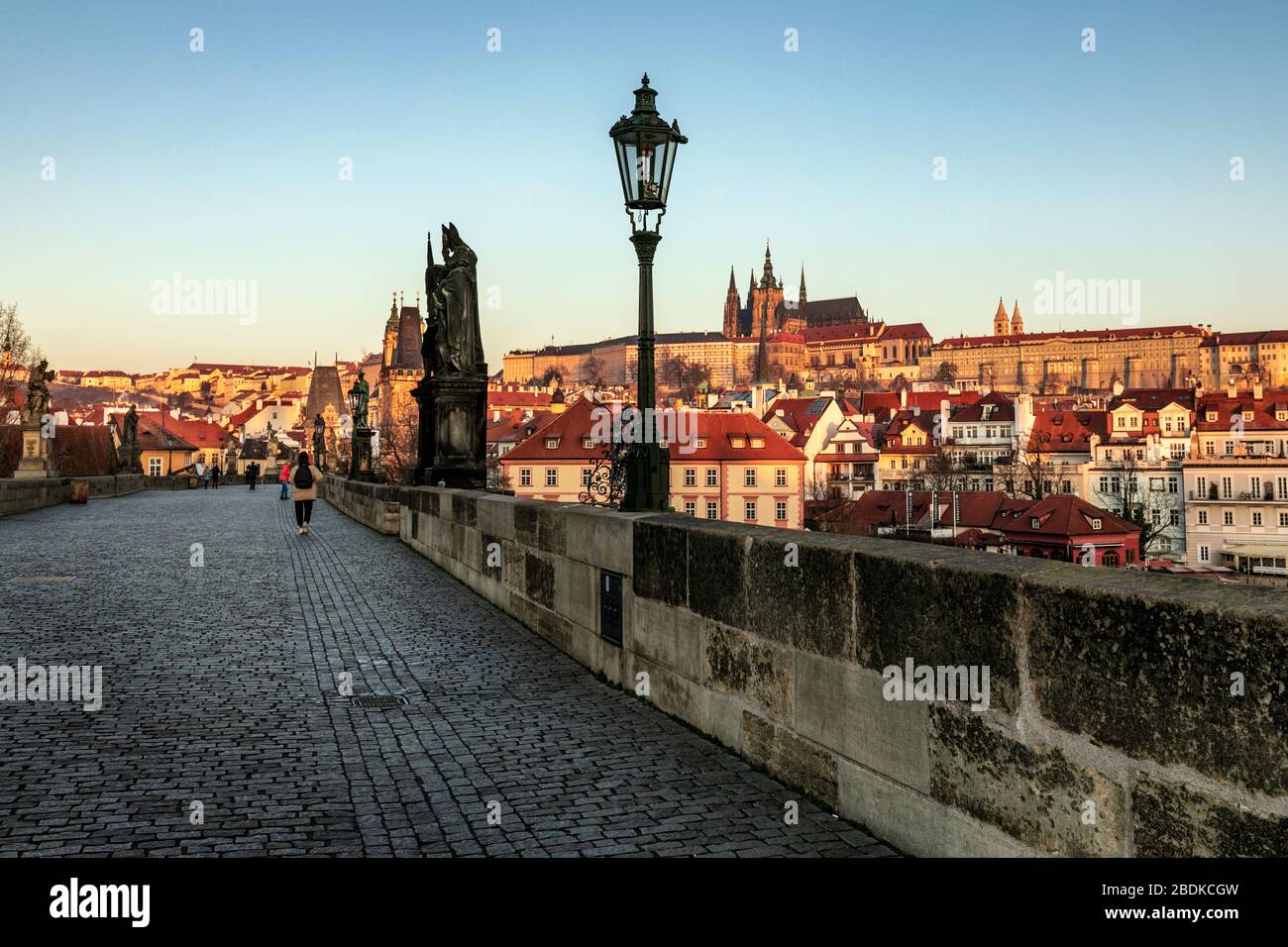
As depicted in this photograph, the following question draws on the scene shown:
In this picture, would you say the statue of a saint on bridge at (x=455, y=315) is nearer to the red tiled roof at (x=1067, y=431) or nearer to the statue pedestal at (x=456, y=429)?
the statue pedestal at (x=456, y=429)

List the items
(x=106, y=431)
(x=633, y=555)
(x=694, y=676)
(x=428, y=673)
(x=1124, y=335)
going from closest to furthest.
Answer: (x=694, y=676) → (x=633, y=555) → (x=428, y=673) → (x=106, y=431) → (x=1124, y=335)

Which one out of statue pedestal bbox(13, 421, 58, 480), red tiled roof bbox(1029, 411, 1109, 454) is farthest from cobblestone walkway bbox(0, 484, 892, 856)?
red tiled roof bbox(1029, 411, 1109, 454)

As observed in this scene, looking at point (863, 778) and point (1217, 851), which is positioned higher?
point (1217, 851)

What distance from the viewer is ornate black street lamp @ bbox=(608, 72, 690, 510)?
7.43 meters

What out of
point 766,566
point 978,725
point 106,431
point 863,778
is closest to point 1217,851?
point 978,725

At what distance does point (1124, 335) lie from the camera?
193500 millimetres

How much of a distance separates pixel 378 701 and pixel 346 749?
3.58 ft

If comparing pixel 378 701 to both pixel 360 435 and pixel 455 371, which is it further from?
pixel 360 435

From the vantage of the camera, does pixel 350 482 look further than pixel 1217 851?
Yes

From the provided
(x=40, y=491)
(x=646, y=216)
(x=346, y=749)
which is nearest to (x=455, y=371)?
(x=646, y=216)

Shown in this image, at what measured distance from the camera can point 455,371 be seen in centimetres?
1677

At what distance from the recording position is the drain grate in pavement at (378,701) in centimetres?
633
